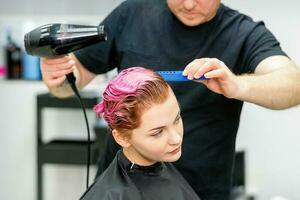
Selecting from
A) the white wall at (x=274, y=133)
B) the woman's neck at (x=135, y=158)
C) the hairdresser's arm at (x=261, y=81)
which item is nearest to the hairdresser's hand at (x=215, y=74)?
the hairdresser's arm at (x=261, y=81)

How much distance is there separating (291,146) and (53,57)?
1973 millimetres

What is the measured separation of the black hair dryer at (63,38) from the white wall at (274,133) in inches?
68.3

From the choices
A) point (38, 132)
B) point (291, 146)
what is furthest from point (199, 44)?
point (38, 132)

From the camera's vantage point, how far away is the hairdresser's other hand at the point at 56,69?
139 cm

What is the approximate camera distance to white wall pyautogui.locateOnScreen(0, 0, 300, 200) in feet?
9.25

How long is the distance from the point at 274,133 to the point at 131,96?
1975mm

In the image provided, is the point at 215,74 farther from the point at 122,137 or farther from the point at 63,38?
the point at 63,38

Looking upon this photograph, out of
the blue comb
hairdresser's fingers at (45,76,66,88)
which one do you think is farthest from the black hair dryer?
the blue comb

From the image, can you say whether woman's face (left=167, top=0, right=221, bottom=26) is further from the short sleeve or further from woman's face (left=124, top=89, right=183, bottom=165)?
woman's face (left=124, top=89, right=183, bottom=165)

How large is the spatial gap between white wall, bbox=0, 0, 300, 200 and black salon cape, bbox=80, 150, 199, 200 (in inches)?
66.9

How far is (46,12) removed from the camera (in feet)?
10.5

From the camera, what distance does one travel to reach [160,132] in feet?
3.69

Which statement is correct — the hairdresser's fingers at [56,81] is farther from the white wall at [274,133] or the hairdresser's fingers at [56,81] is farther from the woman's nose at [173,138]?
the white wall at [274,133]

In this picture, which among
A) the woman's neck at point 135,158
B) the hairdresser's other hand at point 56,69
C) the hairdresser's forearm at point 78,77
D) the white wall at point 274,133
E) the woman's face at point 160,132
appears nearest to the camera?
the woman's face at point 160,132
